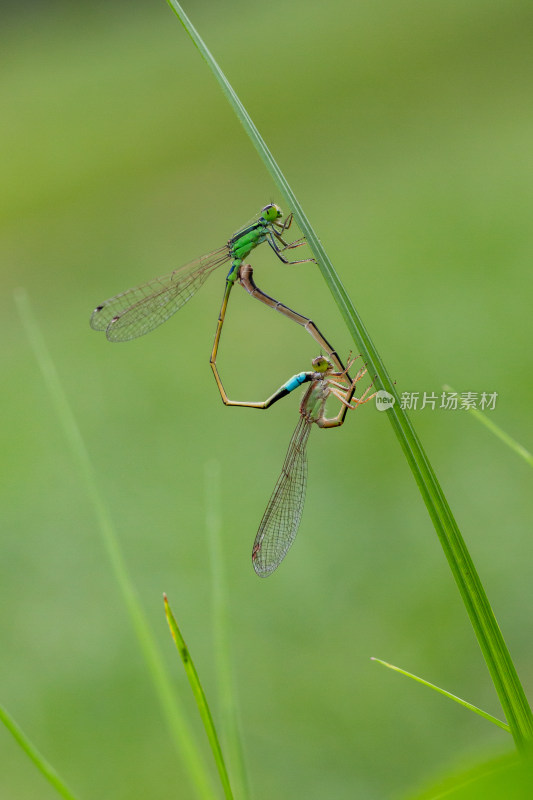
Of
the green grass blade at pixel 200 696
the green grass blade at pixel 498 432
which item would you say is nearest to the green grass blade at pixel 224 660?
the green grass blade at pixel 200 696

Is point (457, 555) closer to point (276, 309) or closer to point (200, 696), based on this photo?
point (200, 696)

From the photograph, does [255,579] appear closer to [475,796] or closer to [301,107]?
[475,796]

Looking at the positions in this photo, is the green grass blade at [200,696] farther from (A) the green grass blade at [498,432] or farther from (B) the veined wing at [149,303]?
(B) the veined wing at [149,303]

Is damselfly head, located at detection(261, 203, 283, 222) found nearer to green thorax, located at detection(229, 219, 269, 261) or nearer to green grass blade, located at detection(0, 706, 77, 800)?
green thorax, located at detection(229, 219, 269, 261)

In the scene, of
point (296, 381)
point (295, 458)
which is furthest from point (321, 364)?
point (295, 458)

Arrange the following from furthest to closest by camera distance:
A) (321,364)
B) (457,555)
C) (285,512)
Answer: (285,512), (321,364), (457,555)

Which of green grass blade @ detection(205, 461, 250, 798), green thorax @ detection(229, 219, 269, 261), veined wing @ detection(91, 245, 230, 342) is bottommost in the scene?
green grass blade @ detection(205, 461, 250, 798)

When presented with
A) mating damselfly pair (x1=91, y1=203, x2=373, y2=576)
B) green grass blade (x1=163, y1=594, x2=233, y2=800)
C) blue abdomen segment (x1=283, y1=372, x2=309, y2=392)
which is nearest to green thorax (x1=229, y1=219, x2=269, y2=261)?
mating damselfly pair (x1=91, y1=203, x2=373, y2=576)
